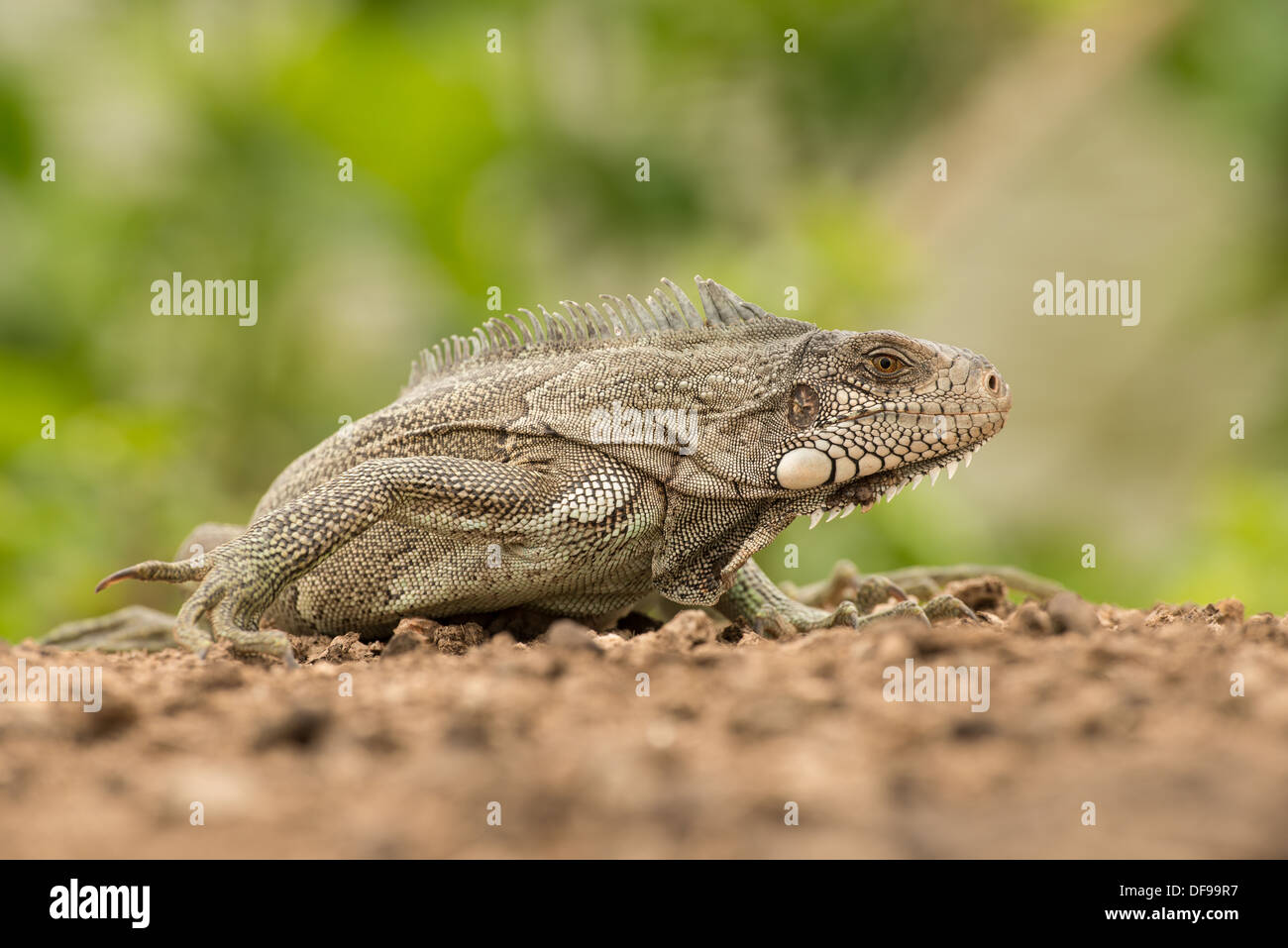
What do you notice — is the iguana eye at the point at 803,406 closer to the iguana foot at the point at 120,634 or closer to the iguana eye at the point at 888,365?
the iguana eye at the point at 888,365

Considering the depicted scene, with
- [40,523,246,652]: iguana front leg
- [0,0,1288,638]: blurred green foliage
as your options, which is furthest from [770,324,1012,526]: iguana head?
[0,0,1288,638]: blurred green foliage

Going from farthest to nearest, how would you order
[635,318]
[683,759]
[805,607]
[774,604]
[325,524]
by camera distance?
1. [805,607]
2. [774,604]
3. [635,318]
4. [325,524]
5. [683,759]

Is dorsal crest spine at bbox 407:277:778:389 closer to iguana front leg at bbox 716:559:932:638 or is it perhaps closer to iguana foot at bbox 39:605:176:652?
iguana front leg at bbox 716:559:932:638

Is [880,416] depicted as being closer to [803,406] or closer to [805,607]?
[803,406]

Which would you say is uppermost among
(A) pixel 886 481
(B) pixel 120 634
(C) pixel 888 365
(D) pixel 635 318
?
(D) pixel 635 318

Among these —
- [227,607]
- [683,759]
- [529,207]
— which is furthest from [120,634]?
[529,207]

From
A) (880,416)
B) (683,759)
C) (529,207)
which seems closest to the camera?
(683,759)

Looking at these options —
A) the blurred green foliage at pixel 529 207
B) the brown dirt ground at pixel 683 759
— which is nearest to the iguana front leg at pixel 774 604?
the brown dirt ground at pixel 683 759
